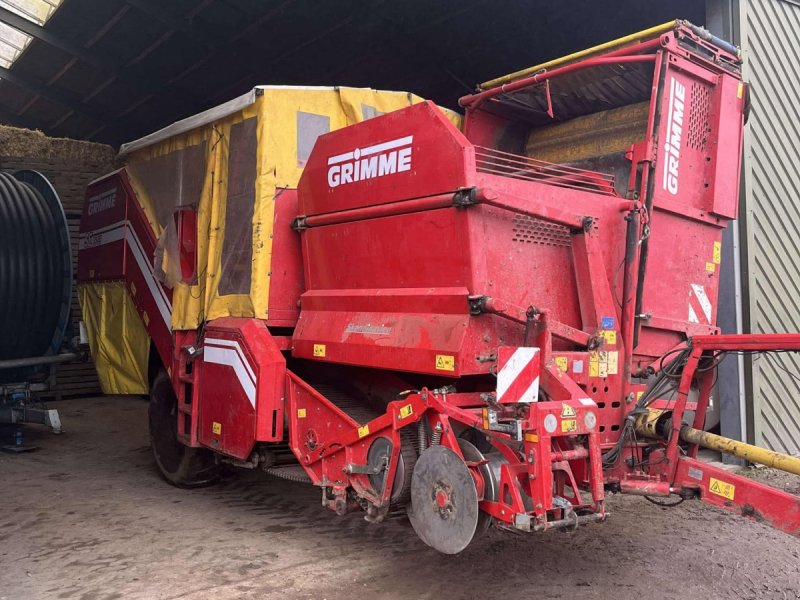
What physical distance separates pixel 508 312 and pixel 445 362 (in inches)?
15.9

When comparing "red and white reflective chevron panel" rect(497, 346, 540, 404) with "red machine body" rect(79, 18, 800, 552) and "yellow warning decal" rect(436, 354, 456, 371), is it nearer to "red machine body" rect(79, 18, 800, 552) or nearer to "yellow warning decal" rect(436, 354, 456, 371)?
"red machine body" rect(79, 18, 800, 552)

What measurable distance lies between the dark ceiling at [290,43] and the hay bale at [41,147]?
133cm

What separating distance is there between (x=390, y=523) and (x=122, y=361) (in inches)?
139

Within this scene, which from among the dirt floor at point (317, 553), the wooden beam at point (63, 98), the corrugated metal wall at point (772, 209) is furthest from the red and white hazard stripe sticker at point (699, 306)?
the wooden beam at point (63, 98)

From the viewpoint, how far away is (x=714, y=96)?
452cm

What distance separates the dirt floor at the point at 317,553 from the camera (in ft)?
13.2

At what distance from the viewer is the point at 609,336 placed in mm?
4023

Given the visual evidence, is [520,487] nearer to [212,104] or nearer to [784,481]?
[784,481]

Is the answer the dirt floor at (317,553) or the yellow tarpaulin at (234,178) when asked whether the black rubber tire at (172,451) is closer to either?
the dirt floor at (317,553)

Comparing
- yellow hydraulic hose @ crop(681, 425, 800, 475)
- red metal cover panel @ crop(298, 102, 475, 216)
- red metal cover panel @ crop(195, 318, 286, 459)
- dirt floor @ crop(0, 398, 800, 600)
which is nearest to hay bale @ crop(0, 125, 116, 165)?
dirt floor @ crop(0, 398, 800, 600)

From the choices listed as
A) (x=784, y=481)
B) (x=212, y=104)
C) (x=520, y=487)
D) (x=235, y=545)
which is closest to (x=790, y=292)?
(x=784, y=481)

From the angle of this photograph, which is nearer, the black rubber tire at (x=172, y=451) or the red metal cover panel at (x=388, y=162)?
the red metal cover panel at (x=388, y=162)

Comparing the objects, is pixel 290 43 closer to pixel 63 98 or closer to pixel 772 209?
pixel 63 98

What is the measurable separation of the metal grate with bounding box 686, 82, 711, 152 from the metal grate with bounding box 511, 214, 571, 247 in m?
1.07
